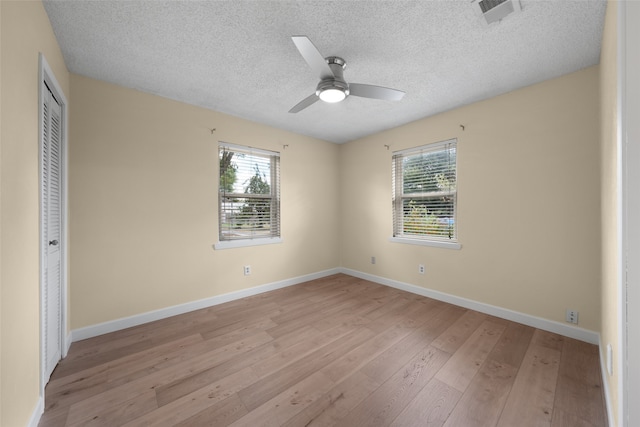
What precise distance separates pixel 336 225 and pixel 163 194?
285 centimetres

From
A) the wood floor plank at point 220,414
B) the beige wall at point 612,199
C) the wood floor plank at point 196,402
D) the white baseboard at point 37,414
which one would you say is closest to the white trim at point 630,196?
the beige wall at point 612,199

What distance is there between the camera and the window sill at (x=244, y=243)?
320 cm

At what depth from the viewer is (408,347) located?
220cm

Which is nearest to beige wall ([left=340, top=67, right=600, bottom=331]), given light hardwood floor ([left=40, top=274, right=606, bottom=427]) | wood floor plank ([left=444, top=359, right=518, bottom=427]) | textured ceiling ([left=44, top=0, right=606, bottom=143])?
textured ceiling ([left=44, top=0, right=606, bottom=143])

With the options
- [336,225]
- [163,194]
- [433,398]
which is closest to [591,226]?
[433,398]

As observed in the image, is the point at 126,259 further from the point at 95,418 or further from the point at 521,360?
the point at 521,360

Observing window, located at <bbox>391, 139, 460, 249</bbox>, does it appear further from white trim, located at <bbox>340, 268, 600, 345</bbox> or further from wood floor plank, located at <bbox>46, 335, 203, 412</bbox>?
wood floor plank, located at <bbox>46, 335, 203, 412</bbox>

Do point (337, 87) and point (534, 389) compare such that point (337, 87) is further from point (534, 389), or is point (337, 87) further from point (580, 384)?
point (580, 384)

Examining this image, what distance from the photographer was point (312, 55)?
1.66 meters

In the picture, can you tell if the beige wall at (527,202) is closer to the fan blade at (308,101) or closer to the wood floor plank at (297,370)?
the wood floor plank at (297,370)

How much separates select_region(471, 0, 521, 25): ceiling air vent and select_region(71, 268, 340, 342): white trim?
3.64 meters

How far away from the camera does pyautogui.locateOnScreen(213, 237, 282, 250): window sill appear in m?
3.20

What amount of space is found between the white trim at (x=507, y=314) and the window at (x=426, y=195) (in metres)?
0.66

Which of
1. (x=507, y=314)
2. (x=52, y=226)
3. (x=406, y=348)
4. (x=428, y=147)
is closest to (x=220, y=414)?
(x=406, y=348)
